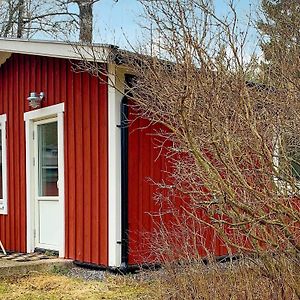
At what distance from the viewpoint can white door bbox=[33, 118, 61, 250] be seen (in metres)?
8.05

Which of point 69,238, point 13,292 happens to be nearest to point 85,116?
point 69,238

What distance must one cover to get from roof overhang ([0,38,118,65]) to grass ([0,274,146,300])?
259cm

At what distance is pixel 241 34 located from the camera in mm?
5211

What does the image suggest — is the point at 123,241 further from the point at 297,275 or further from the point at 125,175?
the point at 297,275

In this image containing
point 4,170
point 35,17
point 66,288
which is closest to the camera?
point 66,288

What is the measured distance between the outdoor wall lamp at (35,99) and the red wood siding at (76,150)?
83 millimetres

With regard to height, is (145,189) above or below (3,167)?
below

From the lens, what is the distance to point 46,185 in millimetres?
8281

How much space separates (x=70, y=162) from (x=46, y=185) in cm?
85

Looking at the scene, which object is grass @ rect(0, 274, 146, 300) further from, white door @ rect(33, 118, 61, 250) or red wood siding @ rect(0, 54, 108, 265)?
white door @ rect(33, 118, 61, 250)

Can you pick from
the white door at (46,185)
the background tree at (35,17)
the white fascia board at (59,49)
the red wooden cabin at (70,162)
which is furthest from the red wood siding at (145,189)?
the background tree at (35,17)

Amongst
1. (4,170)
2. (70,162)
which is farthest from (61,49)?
(4,170)

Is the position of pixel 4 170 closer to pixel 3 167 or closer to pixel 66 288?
pixel 3 167

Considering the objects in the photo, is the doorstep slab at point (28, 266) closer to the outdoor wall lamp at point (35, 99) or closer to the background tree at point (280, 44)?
the outdoor wall lamp at point (35, 99)
